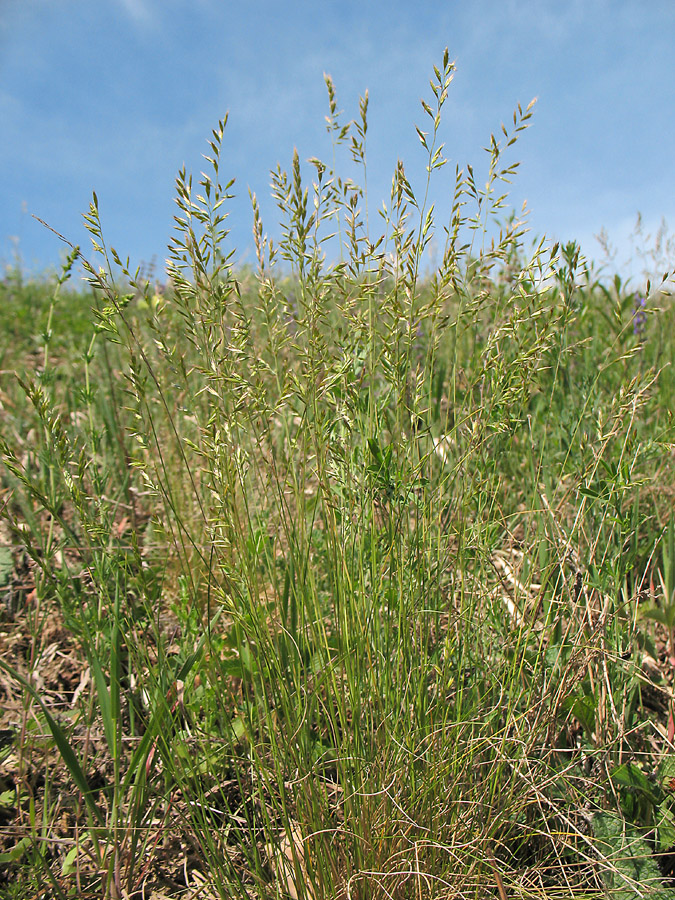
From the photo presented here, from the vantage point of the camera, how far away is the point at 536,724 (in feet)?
4.16

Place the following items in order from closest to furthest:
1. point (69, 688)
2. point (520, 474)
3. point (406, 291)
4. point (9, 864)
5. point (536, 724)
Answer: point (406, 291) < point (536, 724) < point (9, 864) < point (69, 688) < point (520, 474)

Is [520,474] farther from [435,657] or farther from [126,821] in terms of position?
[126,821]

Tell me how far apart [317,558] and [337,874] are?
2.58 ft

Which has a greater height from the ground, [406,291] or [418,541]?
[406,291]

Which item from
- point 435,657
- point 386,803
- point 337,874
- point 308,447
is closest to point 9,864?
point 337,874

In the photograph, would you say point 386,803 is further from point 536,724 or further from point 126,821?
point 126,821

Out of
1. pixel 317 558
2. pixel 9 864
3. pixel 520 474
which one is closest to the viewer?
pixel 9 864

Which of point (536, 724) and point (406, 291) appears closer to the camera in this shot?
point (406, 291)

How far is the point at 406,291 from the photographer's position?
110cm

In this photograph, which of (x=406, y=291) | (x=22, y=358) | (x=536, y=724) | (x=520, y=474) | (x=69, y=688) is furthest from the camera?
(x=22, y=358)

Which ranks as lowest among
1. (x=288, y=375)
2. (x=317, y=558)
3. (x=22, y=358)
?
(x=317, y=558)

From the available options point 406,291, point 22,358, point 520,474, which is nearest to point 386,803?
point 406,291

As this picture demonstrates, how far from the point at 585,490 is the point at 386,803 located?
2.50ft

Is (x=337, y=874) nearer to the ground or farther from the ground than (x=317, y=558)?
nearer to the ground
